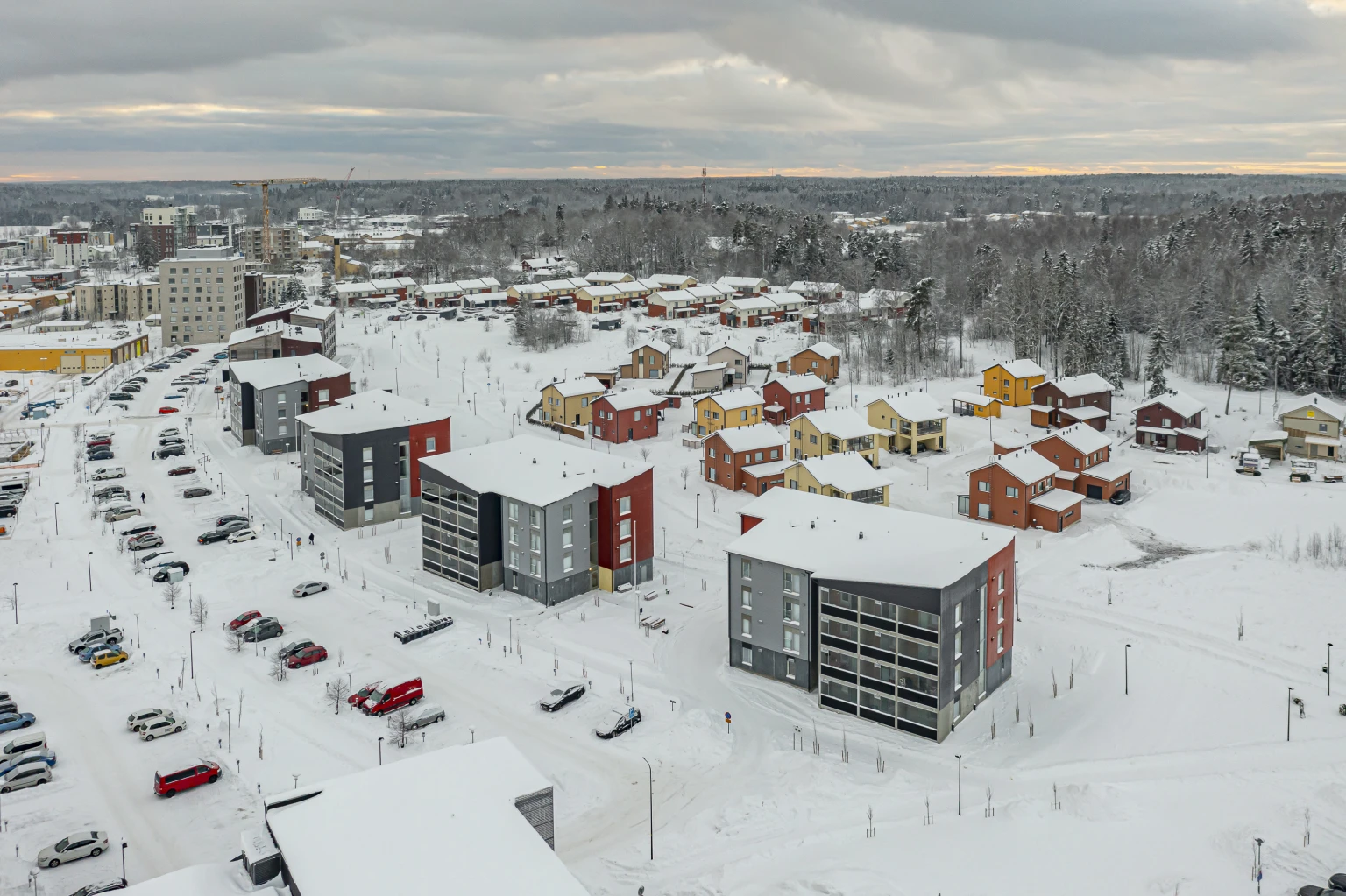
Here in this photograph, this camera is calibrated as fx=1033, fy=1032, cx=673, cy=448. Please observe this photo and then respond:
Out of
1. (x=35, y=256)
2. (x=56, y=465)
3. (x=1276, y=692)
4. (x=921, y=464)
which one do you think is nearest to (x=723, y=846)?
(x=1276, y=692)

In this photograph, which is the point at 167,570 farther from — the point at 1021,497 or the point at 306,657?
the point at 1021,497

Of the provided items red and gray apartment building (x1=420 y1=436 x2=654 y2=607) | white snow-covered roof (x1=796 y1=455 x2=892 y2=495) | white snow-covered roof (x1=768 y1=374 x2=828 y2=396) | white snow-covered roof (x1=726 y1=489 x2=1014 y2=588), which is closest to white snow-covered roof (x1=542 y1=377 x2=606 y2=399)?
white snow-covered roof (x1=768 y1=374 x2=828 y2=396)

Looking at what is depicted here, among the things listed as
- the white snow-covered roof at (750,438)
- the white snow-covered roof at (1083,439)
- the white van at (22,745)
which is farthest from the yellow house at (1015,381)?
the white van at (22,745)

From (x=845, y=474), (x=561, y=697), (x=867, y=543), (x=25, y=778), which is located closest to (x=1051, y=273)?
(x=845, y=474)

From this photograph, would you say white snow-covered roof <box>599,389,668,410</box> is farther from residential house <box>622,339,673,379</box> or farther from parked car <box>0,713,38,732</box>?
parked car <box>0,713,38,732</box>

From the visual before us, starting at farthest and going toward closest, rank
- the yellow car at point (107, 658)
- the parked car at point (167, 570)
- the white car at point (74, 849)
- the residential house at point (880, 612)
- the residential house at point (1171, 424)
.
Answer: the residential house at point (1171, 424) → the parked car at point (167, 570) → the yellow car at point (107, 658) → the residential house at point (880, 612) → the white car at point (74, 849)

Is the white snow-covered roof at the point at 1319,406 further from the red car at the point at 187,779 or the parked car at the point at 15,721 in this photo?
the parked car at the point at 15,721

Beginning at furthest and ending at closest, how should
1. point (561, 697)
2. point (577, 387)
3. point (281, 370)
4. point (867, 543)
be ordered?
point (577, 387)
point (281, 370)
point (867, 543)
point (561, 697)
